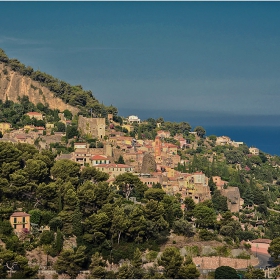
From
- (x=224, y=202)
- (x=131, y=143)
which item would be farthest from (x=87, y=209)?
(x=131, y=143)

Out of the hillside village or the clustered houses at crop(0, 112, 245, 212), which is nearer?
the hillside village

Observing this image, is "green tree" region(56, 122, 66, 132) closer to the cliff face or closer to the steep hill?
the steep hill

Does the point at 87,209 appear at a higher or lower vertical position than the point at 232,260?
higher

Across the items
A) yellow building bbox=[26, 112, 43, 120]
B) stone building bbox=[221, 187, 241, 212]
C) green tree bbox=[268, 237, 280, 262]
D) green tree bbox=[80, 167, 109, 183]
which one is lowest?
green tree bbox=[268, 237, 280, 262]

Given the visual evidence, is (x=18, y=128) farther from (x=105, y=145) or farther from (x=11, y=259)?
(x=11, y=259)

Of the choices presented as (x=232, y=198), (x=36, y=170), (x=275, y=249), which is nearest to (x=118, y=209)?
(x=36, y=170)

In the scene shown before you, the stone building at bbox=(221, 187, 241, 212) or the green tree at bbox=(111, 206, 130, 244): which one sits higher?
the stone building at bbox=(221, 187, 241, 212)

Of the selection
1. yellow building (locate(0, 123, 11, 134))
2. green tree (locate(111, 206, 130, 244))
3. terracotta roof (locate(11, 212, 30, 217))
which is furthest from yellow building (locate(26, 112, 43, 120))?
green tree (locate(111, 206, 130, 244))
